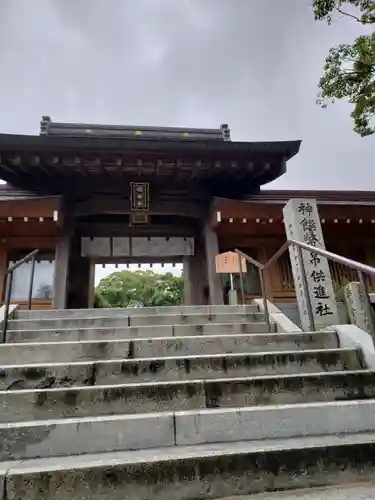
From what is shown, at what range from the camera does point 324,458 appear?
1863mm

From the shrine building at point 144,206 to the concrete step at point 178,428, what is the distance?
5.28 metres

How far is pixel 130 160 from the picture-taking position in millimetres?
7582

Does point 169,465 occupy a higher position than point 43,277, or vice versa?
point 43,277

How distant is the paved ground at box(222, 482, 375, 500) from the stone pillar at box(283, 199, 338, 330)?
7.25ft

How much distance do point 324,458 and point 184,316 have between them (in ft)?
8.80

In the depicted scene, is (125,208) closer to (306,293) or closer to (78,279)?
(78,279)

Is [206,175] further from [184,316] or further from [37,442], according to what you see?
[37,442]

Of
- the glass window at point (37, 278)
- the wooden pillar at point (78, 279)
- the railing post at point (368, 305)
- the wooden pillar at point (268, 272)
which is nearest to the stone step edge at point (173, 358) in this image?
the railing post at point (368, 305)

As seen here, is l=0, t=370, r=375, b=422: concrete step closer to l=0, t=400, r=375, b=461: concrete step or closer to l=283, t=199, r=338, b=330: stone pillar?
l=0, t=400, r=375, b=461: concrete step

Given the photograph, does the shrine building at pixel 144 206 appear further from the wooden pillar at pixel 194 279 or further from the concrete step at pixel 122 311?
the concrete step at pixel 122 311

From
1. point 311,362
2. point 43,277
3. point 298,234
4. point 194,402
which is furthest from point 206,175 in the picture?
point 194,402

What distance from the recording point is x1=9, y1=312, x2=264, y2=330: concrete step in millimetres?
4039

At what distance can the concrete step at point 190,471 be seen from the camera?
166cm

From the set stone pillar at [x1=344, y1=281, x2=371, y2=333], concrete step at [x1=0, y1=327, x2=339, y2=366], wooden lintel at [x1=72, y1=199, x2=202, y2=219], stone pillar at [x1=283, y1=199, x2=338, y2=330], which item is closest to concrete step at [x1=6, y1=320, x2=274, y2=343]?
concrete step at [x1=0, y1=327, x2=339, y2=366]
